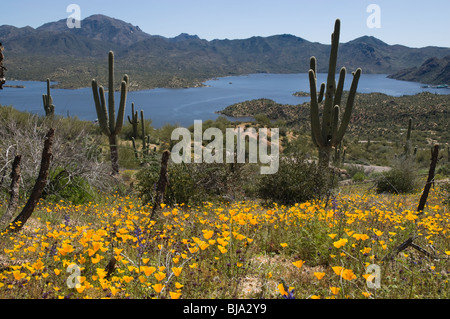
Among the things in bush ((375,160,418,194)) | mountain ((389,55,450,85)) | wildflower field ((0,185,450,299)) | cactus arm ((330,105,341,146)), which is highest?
mountain ((389,55,450,85))

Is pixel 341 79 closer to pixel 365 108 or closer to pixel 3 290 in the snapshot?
pixel 3 290

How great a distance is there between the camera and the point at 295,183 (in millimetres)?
9430

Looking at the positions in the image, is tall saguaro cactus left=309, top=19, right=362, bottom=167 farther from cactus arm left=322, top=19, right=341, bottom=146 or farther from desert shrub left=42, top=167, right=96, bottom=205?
desert shrub left=42, top=167, right=96, bottom=205

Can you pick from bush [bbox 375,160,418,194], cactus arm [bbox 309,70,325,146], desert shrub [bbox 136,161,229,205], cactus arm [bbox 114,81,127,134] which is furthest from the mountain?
desert shrub [bbox 136,161,229,205]

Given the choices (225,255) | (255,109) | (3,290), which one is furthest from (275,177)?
(255,109)

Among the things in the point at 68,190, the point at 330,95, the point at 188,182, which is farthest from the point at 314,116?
the point at 68,190

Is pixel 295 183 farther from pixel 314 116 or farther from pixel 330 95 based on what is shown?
pixel 330 95

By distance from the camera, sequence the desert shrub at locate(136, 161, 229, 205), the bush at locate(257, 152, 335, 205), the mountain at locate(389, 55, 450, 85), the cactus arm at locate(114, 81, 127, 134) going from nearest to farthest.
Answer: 1. the desert shrub at locate(136, 161, 229, 205)
2. the bush at locate(257, 152, 335, 205)
3. the cactus arm at locate(114, 81, 127, 134)
4. the mountain at locate(389, 55, 450, 85)

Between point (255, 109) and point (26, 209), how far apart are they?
73.0 meters

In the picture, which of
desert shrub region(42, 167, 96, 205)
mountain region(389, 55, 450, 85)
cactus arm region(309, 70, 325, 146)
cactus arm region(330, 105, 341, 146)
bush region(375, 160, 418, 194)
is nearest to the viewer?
desert shrub region(42, 167, 96, 205)

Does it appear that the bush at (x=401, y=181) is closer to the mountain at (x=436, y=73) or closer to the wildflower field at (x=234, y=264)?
the wildflower field at (x=234, y=264)

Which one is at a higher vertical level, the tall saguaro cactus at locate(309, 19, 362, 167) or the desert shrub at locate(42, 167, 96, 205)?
the tall saguaro cactus at locate(309, 19, 362, 167)

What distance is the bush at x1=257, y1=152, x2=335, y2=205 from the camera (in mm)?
9359

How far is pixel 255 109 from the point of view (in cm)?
7556
